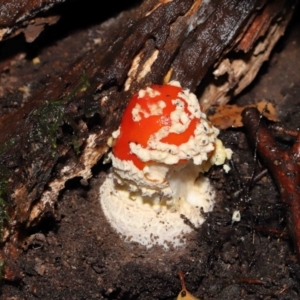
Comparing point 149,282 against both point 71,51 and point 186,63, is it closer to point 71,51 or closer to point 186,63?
point 186,63

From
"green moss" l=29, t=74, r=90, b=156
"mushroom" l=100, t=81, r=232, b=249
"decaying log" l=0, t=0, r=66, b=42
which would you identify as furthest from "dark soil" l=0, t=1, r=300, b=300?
"decaying log" l=0, t=0, r=66, b=42

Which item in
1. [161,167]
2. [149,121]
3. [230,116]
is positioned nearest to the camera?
[149,121]

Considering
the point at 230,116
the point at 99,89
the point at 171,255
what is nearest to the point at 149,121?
the point at 99,89

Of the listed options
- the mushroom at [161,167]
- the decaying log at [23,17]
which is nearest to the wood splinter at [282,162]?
the mushroom at [161,167]

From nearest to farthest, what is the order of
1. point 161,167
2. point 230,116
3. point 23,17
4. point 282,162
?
1. point 161,167
2. point 282,162
3. point 23,17
4. point 230,116

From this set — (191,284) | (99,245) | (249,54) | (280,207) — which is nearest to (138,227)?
(99,245)

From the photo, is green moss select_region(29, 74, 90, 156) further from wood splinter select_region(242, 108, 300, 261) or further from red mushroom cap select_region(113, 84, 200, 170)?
wood splinter select_region(242, 108, 300, 261)

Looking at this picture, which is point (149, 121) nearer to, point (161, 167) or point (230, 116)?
point (161, 167)
